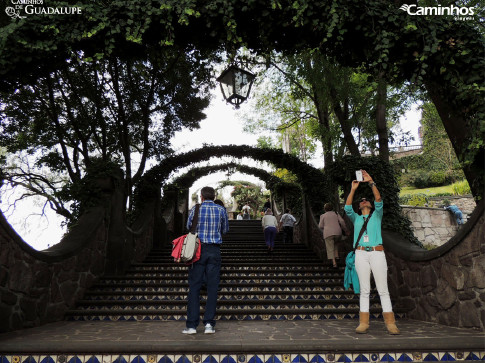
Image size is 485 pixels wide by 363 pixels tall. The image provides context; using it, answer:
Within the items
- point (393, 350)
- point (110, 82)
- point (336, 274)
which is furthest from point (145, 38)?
point (110, 82)

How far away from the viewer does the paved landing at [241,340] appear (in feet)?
10.4

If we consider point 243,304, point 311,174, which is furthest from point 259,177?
point 243,304

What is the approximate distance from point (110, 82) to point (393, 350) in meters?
11.3

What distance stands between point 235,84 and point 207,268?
2562mm

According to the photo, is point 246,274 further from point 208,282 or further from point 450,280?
point 450,280

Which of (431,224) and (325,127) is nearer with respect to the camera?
(325,127)

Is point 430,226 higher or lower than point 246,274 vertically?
higher

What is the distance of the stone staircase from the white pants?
4.89 feet

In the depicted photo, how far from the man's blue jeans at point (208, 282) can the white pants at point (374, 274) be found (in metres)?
1.67

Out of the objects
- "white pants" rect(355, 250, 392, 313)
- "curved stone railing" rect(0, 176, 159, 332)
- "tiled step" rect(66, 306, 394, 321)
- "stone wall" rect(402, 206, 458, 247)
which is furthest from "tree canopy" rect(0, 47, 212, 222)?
"stone wall" rect(402, 206, 458, 247)

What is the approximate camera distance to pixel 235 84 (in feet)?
15.6

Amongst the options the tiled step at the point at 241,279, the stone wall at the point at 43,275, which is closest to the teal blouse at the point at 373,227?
the tiled step at the point at 241,279

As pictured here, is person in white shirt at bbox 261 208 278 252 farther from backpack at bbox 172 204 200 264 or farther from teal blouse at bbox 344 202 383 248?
backpack at bbox 172 204 200 264

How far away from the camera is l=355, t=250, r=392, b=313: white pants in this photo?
3.77 meters
